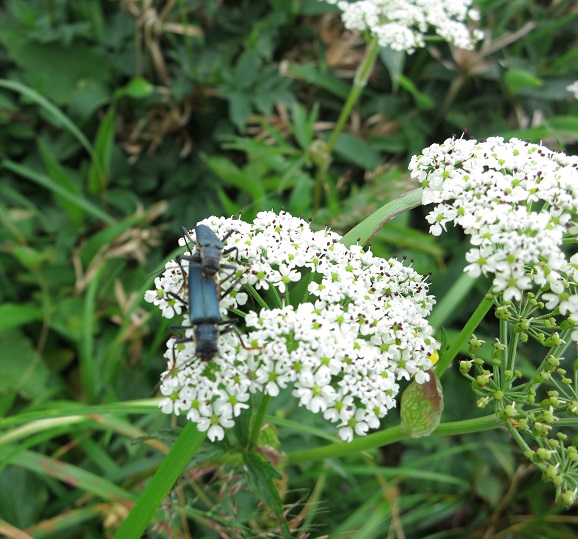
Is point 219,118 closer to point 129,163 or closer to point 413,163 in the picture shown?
point 129,163

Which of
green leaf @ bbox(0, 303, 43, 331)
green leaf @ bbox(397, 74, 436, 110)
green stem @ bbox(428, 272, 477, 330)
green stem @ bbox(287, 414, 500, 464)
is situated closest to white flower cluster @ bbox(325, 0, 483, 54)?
green leaf @ bbox(397, 74, 436, 110)

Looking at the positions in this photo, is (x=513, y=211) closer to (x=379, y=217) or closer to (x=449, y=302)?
(x=379, y=217)

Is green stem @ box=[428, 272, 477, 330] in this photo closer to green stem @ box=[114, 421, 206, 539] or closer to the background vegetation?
the background vegetation

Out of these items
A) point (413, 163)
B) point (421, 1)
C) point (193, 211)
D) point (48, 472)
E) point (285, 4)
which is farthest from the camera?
point (285, 4)

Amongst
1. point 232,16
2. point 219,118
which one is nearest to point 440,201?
point 219,118

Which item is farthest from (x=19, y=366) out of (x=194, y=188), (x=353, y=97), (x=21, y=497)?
(x=353, y=97)

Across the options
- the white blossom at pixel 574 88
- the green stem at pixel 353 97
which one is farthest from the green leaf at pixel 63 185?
the white blossom at pixel 574 88
